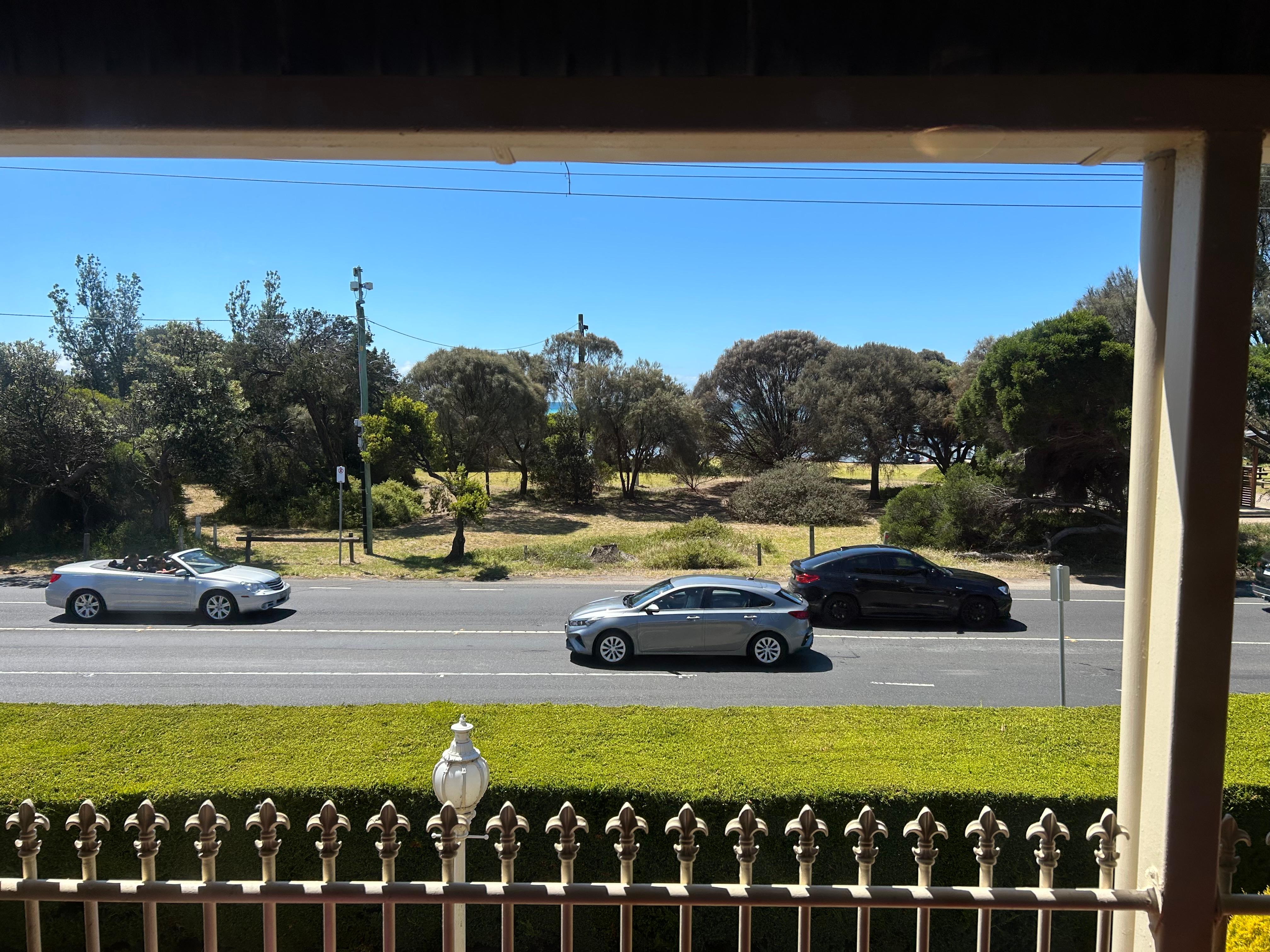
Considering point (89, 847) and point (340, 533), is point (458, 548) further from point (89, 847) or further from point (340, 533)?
point (89, 847)

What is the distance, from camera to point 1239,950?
8.67ft

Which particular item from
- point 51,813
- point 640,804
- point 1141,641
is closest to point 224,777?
point 51,813

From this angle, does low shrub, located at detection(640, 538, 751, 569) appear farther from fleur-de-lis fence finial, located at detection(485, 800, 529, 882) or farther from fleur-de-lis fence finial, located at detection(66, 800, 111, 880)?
fleur-de-lis fence finial, located at detection(66, 800, 111, 880)

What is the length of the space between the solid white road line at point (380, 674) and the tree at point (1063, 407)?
14805mm

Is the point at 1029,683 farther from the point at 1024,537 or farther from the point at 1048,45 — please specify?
the point at 1024,537

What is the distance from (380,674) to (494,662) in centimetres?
164

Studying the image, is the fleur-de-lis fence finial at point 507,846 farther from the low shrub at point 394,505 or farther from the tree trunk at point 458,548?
the low shrub at point 394,505

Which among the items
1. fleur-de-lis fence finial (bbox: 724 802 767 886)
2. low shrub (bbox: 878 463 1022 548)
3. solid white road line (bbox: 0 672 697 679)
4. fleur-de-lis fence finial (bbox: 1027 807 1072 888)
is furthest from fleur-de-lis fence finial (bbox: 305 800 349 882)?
low shrub (bbox: 878 463 1022 548)

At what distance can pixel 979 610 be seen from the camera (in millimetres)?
14156

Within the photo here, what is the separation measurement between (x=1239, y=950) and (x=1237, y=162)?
2.56 meters

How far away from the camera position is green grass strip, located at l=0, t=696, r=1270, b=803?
4180 mm

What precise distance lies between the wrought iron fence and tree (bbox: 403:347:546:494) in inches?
1189

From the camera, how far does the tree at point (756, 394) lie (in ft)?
120

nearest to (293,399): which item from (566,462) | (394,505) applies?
(394,505)
